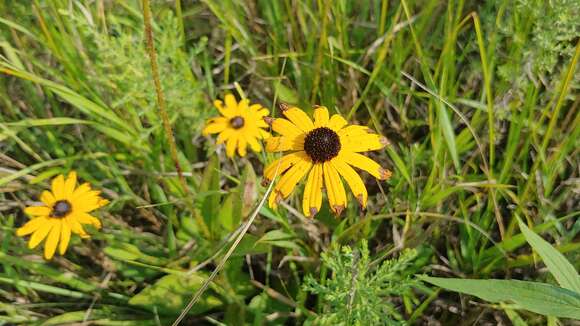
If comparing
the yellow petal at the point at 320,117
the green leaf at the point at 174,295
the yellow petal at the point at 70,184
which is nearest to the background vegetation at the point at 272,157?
the green leaf at the point at 174,295

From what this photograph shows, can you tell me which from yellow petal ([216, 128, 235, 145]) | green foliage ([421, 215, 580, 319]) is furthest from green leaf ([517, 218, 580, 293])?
yellow petal ([216, 128, 235, 145])

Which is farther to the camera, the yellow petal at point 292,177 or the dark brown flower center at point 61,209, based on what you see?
the dark brown flower center at point 61,209

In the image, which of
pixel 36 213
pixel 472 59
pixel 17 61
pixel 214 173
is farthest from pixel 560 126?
pixel 17 61

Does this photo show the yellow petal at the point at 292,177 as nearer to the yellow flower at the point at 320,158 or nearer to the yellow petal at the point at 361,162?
the yellow flower at the point at 320,158

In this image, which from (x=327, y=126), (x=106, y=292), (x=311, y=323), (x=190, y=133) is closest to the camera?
(x=327, y=126)

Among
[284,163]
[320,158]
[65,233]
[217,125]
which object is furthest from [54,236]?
[320,158]

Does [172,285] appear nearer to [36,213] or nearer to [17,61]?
[36,213]
